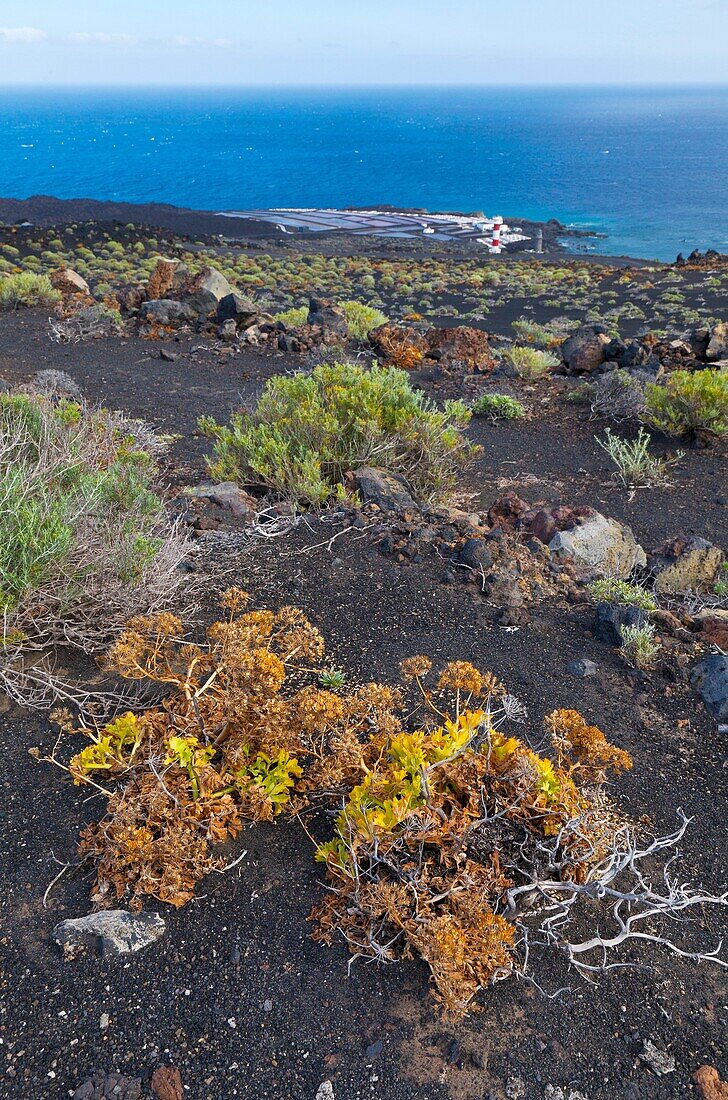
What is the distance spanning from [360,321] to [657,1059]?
37.8 ft

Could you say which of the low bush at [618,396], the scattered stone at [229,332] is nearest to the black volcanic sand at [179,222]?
the scattered stone at [229,332]

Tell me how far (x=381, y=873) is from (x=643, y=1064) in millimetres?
800

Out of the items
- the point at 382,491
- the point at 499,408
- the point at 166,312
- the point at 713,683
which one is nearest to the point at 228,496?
the point at 382,491

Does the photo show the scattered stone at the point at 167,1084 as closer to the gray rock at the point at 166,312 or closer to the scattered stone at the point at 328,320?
the scattered stone at the point at 328,320

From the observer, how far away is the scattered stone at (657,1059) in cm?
191

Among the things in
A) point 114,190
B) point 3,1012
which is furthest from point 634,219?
point 3,1012

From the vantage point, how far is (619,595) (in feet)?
13.3

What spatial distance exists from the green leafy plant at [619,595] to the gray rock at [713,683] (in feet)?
1.69

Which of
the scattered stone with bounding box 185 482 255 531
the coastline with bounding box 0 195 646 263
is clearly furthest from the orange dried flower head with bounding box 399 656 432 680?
the coastline with bounding box 0 195 646 263

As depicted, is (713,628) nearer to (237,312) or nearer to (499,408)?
(499,408)

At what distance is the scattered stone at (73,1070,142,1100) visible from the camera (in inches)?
70.3

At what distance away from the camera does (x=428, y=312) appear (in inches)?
746

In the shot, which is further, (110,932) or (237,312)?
(237,312)

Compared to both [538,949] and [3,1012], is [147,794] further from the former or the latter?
[538,949]
